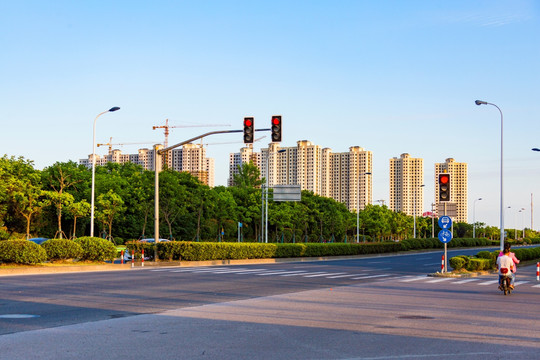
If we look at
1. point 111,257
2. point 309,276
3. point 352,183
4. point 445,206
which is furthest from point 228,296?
point 352,183

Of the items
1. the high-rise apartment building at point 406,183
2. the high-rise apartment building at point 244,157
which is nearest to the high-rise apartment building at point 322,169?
the high-rise apartment building at point 244,157

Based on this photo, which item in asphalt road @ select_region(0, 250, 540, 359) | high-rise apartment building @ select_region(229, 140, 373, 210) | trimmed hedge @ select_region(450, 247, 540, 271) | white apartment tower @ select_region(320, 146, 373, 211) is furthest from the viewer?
high-rise apartment building @ select_region(229, 140, 373, 210)

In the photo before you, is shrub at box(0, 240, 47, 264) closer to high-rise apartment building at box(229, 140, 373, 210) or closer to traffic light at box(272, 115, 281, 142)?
traffic light at box(272, 115, 281, 142)

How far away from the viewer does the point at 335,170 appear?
16538 centimetres

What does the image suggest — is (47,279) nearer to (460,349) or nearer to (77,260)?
(77,260)

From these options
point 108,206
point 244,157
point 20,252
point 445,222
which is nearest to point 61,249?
point 20,252

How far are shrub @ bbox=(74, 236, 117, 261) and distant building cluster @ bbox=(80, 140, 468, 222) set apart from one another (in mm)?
119758

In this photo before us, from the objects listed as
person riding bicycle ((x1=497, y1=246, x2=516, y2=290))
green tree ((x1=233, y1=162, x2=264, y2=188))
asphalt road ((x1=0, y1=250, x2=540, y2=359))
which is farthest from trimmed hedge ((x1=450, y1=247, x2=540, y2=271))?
green tree ((x1=233, y1=162, x2=264, y2=188))

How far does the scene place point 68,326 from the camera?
37.9 ft

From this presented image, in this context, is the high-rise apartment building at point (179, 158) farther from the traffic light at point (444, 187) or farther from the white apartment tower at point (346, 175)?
the traffic light at point (444, 187)

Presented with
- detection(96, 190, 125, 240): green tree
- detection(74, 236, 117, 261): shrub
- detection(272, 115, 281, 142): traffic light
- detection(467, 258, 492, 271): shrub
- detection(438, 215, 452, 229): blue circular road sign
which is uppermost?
detection(272, 115, 281, 142): traffic light

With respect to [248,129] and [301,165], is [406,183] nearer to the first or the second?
[301,165]

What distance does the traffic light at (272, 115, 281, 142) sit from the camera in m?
24.6

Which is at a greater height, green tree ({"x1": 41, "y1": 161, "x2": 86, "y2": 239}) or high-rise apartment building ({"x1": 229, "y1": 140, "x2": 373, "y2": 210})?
high-rise apartment building ({"x1": 229, "y1": 140, "x2": 373, "y2": 210})
